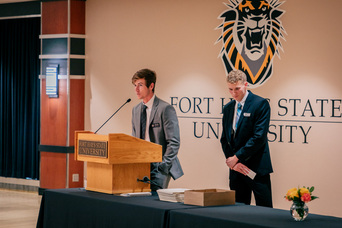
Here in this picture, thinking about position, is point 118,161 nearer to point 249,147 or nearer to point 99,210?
point 99,210

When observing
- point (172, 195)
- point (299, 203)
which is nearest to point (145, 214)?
point (172, 195)

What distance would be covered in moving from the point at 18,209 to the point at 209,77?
10.8 feet

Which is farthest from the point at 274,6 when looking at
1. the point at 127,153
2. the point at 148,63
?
the point at 127,153

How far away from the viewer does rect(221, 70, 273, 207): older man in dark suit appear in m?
5.27

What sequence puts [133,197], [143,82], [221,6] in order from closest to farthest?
[133,197]
[143,82]
[221,6]

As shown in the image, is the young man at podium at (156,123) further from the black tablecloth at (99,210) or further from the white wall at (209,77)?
the white wall at (209,77)

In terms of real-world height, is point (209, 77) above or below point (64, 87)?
above

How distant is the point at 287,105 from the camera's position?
749cm

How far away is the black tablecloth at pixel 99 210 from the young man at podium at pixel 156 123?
843 mm

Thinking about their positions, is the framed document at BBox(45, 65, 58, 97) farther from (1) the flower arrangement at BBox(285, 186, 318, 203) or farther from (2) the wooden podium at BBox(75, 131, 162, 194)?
(1) the flower arrangement at BBox(285, 186, 318, 203)

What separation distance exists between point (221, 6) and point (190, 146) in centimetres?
200

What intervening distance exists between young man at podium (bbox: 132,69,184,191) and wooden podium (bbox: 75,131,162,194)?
0.43 m

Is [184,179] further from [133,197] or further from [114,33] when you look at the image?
[133,197]

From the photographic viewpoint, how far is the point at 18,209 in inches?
334
